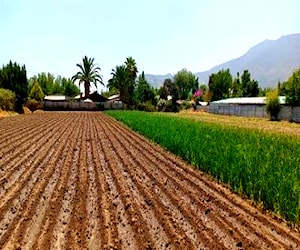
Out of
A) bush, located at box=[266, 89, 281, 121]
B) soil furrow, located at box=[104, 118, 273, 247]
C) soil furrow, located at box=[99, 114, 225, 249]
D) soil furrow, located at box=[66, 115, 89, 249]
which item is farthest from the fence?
soil furrow, located at box=[66, 115, 89, 249]

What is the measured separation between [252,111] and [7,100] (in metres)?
30.9

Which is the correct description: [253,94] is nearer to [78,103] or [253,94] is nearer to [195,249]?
[78,103]

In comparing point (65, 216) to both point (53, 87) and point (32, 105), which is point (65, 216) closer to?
point (32, 105)

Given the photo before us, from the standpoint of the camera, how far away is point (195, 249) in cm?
557

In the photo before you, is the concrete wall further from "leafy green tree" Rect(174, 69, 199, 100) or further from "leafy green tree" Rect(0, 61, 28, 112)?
"leafy green tree" Rect(174, 69, 199, 100)

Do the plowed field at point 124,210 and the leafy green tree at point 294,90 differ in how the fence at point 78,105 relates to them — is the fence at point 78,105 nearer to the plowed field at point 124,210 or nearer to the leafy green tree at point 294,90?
the leafy green tree at point 294,90

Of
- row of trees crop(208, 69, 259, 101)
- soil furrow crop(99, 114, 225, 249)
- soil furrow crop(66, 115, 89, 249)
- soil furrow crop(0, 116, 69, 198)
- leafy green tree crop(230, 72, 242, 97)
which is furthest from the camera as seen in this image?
row of trees crop(208, 69, 259, 101)

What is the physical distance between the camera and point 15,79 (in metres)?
53.9

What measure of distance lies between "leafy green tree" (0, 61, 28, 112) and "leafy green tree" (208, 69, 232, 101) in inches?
2135

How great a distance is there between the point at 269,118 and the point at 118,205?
45764 mm

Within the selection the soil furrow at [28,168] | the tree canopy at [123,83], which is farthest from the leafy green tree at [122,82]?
the soil furrow at [28,168]

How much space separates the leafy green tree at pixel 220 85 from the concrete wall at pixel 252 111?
770 inches

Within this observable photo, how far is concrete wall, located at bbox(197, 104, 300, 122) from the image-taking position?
46.0m

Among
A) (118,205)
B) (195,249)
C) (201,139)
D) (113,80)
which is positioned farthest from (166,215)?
(113,80)
